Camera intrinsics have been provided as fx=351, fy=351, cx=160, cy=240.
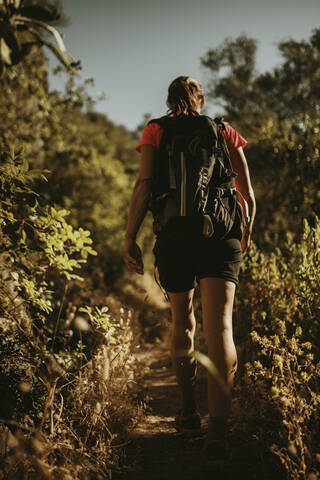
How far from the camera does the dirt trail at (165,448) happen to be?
71.8 inches

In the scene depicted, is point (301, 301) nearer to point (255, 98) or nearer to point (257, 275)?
point (257, 275)

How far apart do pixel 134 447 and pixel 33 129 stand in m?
5.28

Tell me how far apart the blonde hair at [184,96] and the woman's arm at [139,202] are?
0.29 meters

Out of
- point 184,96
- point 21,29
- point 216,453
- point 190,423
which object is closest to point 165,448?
point 190,423

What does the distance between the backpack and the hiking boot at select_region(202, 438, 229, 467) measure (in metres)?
1.00

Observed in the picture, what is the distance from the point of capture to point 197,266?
1.94m

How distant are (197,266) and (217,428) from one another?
81cm

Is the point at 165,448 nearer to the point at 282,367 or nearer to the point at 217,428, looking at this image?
the point at 217,428

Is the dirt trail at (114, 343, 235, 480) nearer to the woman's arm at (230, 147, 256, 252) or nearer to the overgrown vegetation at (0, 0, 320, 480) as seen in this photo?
the overgrown vegetation at (0, 0, 320, 480)

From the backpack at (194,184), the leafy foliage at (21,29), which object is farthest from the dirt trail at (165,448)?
the leafy foliage at (21,29)

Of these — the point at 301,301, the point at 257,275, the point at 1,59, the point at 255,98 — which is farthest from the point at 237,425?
the point at 255,98

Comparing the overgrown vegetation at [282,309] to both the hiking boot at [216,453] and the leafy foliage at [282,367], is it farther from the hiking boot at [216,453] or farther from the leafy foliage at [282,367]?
the hiking boot at [216,453]

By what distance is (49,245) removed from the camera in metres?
2.09

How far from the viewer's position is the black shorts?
6.03ft
